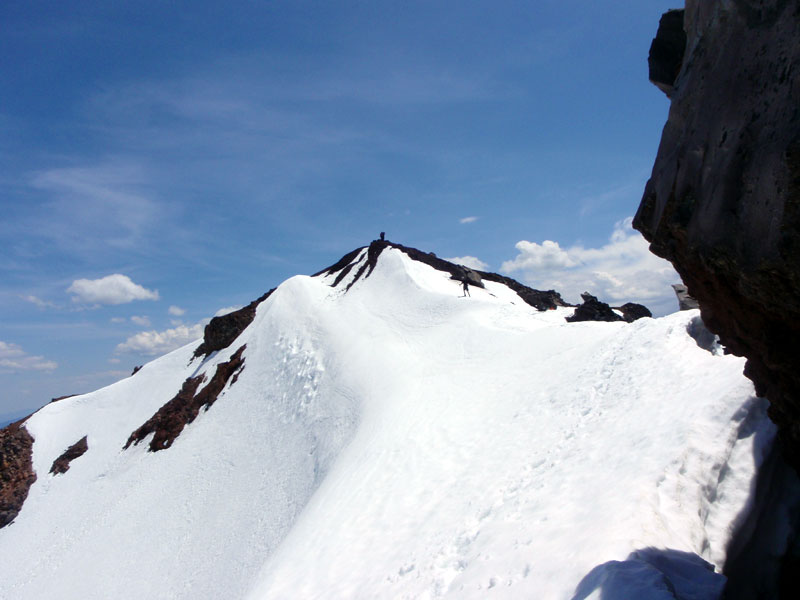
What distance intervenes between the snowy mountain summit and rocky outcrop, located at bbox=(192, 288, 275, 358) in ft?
4.29

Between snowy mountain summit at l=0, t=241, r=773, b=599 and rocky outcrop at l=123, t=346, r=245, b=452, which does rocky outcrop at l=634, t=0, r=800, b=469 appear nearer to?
snowy mountain summit at l=0, t=241, r=773, b=599

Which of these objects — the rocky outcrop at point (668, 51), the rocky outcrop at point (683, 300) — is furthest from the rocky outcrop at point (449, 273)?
the rocky outcrop at point (668, 51)

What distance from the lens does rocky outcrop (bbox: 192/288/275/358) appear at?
45875 millimetres

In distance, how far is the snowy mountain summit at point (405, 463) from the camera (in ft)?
28.6

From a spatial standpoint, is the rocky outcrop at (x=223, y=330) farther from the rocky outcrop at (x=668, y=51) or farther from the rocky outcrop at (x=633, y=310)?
the rocky outcrop at (x=668, y=51)

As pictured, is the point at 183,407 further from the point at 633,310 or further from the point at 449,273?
the point at 633,310

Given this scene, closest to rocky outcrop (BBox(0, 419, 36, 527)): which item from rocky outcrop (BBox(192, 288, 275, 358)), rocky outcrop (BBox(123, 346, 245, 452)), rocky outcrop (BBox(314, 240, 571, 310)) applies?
rocky outcrop (BBox(123, 346, 245, 452))

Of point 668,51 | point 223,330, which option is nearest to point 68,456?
point 223,330

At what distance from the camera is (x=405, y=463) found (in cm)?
1669

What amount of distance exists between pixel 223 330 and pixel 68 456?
52.7 ft

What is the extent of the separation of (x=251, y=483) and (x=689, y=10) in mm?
24292

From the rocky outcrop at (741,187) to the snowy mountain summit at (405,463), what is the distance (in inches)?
122

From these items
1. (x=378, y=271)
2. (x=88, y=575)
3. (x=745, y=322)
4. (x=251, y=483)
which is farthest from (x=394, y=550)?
(x=378, y=271)

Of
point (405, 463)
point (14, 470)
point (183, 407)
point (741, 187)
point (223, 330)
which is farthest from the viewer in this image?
point (223, 330)
